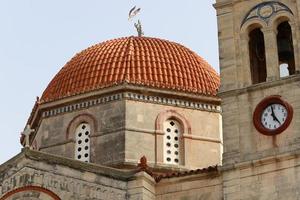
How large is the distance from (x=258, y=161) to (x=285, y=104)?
5.97 feet

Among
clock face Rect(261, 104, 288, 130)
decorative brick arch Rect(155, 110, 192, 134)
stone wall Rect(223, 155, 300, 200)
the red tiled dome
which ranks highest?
the red tiled dome

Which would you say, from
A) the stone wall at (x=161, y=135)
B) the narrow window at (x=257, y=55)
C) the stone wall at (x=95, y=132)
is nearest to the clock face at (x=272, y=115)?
the narrow window at (x=257, y=55)

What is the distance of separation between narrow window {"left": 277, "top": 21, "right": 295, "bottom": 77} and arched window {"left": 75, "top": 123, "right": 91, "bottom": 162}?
7.82 m

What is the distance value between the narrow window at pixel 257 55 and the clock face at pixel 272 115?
4.96 feet

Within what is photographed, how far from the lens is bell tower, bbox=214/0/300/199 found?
24.3 metres

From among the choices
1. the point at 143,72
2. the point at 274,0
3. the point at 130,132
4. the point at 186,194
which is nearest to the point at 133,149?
the point at 130,132

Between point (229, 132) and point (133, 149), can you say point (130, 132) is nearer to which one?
point (133, 149)

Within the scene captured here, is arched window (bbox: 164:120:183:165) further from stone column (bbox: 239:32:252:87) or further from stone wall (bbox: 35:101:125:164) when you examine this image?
Answer: stone column (bbox: 239:32:252:87)

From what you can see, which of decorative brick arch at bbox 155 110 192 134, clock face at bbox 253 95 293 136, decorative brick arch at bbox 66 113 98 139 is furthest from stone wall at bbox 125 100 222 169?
clock face at bbox 253 95 293 136

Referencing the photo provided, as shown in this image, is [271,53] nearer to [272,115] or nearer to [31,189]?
[272,115]

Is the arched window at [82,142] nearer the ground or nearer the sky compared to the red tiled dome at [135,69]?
nearer the ground

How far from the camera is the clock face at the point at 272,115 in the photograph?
974 inches

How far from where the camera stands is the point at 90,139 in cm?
3102

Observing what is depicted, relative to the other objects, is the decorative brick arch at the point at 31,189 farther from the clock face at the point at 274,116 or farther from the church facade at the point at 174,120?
the clock face at the point at 274,116
